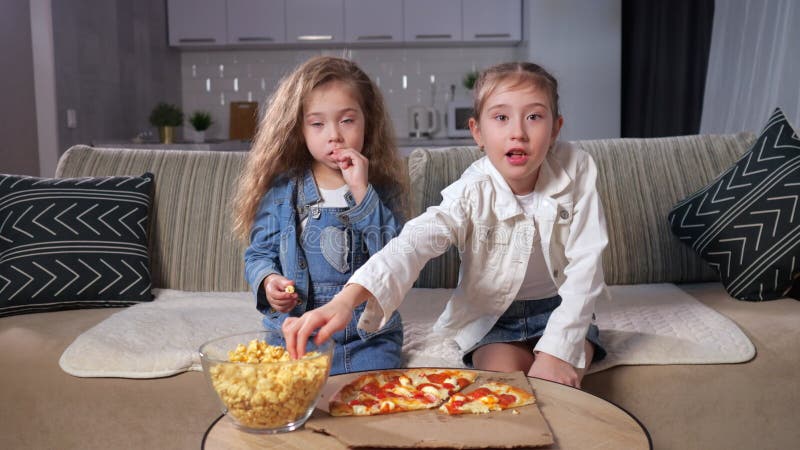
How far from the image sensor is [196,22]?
5.11 meters

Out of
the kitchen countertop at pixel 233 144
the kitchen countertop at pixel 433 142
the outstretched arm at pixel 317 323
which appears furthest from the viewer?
the kitchen countertop at pixel 433 142

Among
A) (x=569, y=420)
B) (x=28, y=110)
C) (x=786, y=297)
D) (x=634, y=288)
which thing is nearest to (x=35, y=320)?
(x=569, y=420)

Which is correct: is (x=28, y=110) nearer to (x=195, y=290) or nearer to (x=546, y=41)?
(x=195, y=290)

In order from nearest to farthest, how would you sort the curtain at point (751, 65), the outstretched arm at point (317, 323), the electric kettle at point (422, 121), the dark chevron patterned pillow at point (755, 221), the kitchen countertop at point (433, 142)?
1. the outstretched arm at point (317, 323)
2. the dark chevron patterned pillow at point (755, 221)
3. the curtain at point (751, 65)
4. the kitchen countertop at point (433, 142)
5. the electric kettle at point (422, 121)

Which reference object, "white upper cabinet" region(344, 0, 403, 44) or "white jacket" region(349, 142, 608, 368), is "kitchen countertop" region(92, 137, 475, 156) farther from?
"white jacket" region(349, 142, 608, 368)

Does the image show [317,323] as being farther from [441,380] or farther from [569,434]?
→ [569,434]

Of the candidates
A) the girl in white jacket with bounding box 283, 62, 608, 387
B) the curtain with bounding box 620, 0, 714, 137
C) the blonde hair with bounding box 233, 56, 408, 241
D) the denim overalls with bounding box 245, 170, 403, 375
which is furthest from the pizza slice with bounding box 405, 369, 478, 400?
the curtain with bounding box 620, 0, 714, 137

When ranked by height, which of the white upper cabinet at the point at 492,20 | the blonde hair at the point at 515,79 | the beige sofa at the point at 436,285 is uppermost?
the white upper cabinet at the point at 492,20

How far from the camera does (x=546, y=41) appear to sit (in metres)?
4.71

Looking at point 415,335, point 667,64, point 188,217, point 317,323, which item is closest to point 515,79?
point 415,335

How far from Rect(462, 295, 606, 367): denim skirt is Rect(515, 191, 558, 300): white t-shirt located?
2 cm

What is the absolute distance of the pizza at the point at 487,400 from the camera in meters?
0.95

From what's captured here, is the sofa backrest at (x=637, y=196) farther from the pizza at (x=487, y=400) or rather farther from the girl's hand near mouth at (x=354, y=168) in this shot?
the pizza at (x=487, y=400)

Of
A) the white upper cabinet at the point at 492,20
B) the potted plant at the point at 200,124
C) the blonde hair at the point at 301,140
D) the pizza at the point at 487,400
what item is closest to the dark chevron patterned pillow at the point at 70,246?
the blonde hair at the point at 301,140
